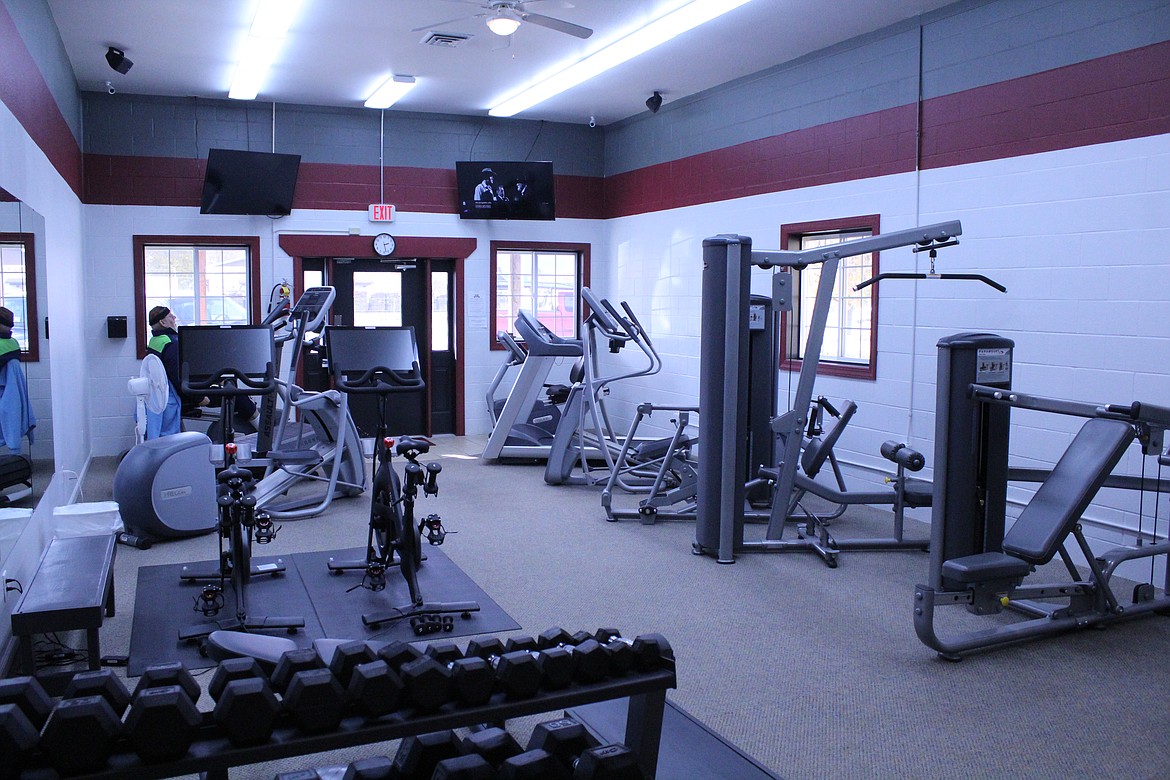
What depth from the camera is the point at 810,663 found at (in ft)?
13.2

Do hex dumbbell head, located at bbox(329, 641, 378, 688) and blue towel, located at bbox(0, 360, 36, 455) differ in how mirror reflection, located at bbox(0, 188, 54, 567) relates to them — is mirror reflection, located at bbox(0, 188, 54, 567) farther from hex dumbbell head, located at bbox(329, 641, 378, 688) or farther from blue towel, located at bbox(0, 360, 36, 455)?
hex dumbbell head, located at bbox(329, 641, 378, 688)

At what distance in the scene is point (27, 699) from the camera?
1.97 metres

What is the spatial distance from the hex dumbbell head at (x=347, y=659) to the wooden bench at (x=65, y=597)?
174 cm

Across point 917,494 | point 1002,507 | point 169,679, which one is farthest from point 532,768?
point 917,494

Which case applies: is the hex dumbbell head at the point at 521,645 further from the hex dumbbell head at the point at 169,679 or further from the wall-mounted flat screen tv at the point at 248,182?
the wall-mounted flat screen tv at the point at 248,182

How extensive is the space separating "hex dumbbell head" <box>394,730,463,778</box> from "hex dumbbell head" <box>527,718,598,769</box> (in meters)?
0.20

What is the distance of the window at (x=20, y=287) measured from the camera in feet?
12.6

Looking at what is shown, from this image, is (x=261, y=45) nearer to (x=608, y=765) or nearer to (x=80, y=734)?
(x=80, y=734)

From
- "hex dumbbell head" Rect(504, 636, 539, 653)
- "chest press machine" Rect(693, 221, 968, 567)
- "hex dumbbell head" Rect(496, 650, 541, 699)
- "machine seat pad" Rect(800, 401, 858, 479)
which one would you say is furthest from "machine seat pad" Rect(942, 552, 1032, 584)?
"hex dumbbell head" Rect(496, 650, 541, 699)

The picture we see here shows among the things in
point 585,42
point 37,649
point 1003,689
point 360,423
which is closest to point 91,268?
point 360,423

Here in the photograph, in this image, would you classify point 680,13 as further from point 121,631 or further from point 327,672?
point 327,672

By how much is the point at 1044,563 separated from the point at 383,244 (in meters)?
7.53

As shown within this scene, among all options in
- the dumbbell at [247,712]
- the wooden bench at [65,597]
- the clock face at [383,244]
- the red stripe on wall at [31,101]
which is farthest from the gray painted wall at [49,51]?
the dumbbell at [247,712]

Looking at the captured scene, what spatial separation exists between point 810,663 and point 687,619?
720 mm
